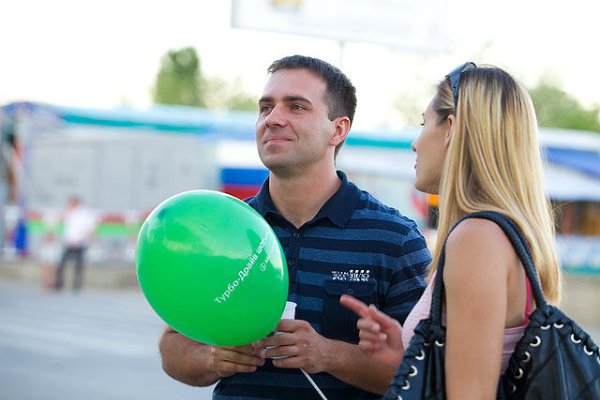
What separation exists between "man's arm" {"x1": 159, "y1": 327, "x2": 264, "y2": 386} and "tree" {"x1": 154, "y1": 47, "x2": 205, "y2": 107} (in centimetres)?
6263

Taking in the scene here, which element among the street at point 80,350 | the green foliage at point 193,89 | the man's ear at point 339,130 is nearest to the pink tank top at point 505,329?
the man's ear at point 339,130

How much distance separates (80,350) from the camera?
444 inches

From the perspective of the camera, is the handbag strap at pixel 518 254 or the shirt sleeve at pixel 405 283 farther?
the shirt sleeve at pixel 405 283

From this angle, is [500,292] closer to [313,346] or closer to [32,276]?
[313,346]

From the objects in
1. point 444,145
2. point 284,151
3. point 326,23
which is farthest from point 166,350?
point 326,23

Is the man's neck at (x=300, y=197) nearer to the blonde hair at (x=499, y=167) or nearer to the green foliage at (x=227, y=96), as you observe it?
the blonde hair at (x=499, y=167)

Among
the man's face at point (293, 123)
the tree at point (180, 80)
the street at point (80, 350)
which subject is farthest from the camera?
the tree at point (180, 80)

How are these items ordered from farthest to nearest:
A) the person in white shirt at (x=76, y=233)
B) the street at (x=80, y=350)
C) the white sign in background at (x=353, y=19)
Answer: the person in white shirt at (x=76, y=233), the street at (x=80, y=350), the white sign in background at (x=353, y=19)

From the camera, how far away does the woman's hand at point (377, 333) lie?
2623 millimetres

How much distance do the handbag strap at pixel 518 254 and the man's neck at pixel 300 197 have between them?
40.6 inches

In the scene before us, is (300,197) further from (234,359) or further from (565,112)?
(565,112)

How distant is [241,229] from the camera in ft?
8.91

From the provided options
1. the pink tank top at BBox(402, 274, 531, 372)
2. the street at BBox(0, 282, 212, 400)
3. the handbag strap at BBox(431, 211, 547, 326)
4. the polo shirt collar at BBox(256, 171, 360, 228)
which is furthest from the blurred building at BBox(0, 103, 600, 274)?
the handbag strap at BBox(431, 211, 547, 326)

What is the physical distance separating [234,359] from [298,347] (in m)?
0.24
